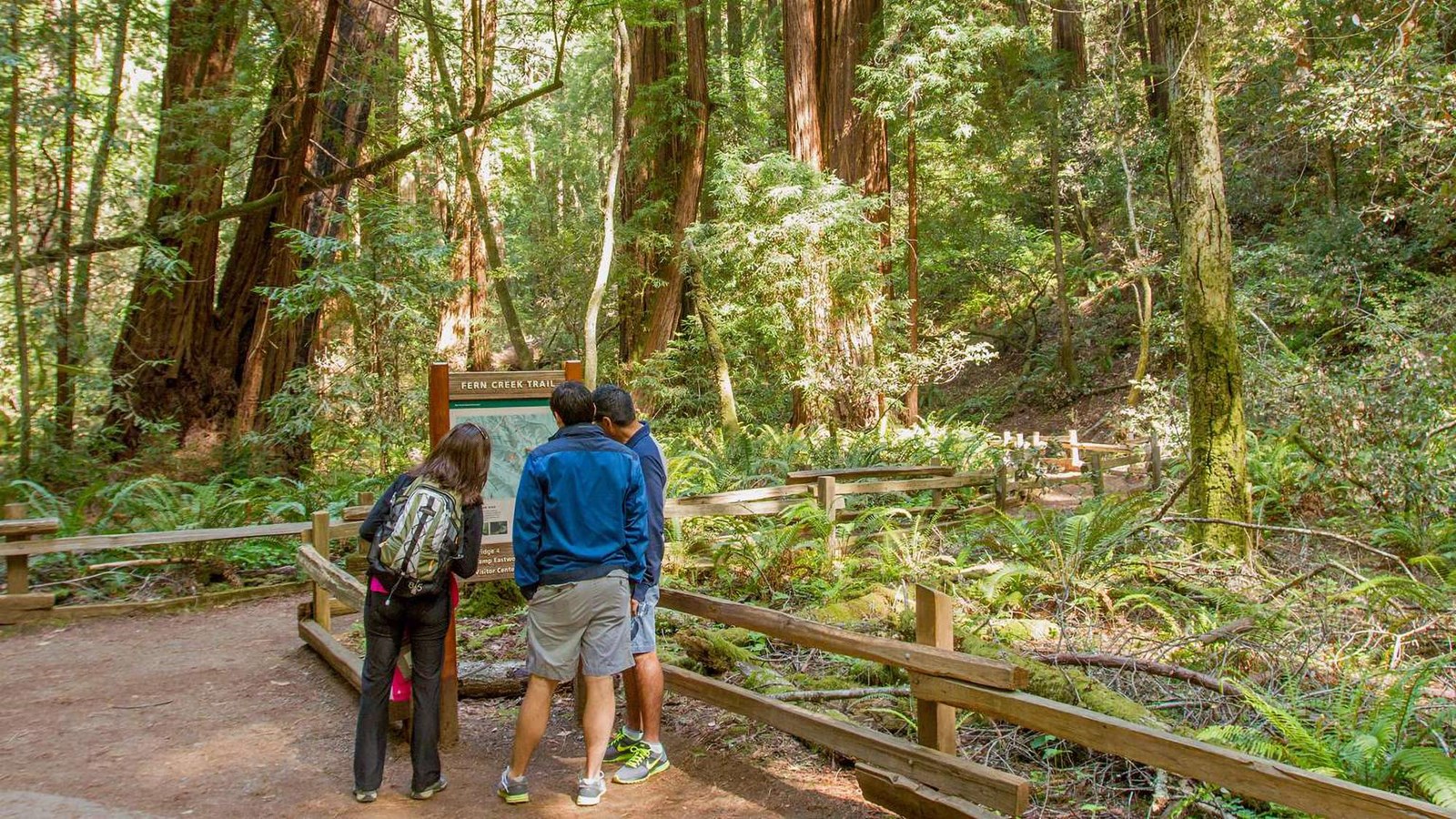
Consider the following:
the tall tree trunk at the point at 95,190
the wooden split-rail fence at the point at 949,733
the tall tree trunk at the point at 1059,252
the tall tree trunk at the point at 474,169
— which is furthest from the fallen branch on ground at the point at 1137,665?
the tall tree trunk at the point at 1059,252

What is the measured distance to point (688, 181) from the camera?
61.4ft

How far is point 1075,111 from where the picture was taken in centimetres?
2281

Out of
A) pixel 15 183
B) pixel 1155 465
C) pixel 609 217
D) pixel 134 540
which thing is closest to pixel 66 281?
pixel 15 183

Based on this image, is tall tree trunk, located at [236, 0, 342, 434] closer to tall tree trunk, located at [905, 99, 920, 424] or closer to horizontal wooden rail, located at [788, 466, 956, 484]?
horizontal wooden rail, located at [788, 466, 956, 484]

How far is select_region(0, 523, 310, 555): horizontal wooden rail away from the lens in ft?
25.8

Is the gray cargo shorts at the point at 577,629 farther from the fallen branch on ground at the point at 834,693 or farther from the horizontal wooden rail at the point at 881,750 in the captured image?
the fallen branch on ground at the point at 834,693

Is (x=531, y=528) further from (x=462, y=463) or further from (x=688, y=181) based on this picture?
(x=688, y=181)

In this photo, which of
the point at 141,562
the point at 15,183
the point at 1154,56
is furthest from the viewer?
the point at 1154,56

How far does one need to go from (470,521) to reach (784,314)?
11690 mm

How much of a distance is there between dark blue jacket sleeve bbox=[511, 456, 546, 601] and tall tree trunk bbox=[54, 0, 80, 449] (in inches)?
337

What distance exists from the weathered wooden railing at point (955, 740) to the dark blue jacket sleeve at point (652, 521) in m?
0.68

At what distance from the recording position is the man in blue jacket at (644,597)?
4734 millimetres

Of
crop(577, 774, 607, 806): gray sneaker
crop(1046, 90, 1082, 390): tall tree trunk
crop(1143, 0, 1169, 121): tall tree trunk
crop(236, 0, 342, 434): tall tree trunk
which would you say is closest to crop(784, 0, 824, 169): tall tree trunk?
crop(1046, 90, 1082, 390): tall tree trunk

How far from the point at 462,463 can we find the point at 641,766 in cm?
178
